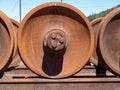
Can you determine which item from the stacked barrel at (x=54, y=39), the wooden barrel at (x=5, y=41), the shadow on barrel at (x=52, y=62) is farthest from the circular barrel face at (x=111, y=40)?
the wooden barrel at (x=5, y=41)

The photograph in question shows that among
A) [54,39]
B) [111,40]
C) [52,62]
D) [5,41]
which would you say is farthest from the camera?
[111,40]

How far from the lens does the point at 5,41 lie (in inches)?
151

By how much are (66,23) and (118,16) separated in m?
0.70

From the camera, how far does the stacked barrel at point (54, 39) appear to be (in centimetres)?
349

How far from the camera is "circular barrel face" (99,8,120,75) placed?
3666 mm

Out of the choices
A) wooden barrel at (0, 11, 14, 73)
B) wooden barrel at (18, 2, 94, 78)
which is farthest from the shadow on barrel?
wooden barrel at (0, 11, 14, 73)

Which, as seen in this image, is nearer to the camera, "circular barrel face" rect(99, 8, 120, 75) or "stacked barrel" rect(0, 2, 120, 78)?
"stacked barrel" rect(0, 2, 120, 78)

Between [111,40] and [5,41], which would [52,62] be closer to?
[5,41]

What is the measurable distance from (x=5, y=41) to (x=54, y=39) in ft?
2.45

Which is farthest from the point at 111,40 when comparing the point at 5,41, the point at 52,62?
the point at 5,41

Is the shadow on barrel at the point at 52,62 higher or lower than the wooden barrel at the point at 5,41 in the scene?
lower

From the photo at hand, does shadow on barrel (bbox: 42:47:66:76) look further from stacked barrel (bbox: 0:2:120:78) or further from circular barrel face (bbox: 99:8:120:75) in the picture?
circular barrel face (bbox: 99:8:120:75)

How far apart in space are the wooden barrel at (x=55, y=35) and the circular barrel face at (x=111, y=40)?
226 millimetres

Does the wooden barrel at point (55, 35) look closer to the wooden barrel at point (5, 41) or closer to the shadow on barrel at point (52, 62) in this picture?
the shadow on barrel at point (52, 62)
